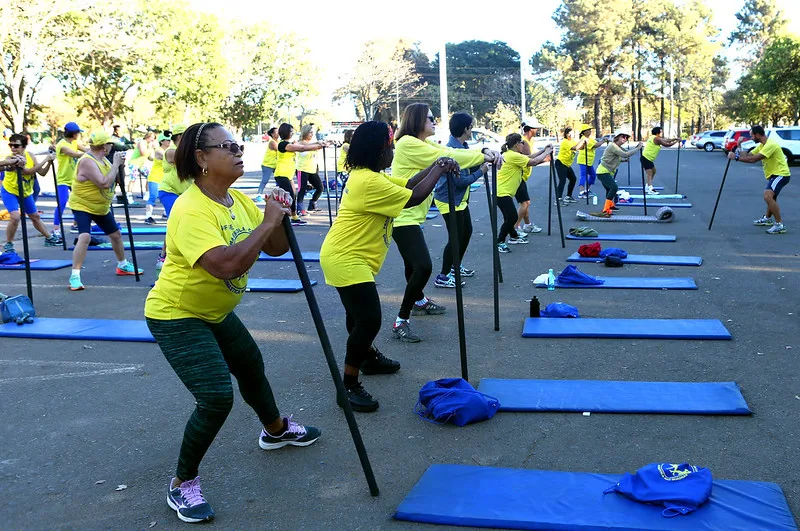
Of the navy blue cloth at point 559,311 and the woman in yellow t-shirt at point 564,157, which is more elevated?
the woman in yellow t-shirt at point 564,157

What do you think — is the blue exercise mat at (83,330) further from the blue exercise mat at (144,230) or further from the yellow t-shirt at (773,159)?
the yellow t-shirt at (773,159)

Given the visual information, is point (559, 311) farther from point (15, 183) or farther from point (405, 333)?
point (15, 183)

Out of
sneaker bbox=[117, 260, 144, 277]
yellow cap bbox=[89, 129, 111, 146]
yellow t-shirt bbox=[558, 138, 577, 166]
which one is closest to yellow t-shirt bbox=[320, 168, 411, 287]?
yellow cap bbox=[89, 129, 111, 146]

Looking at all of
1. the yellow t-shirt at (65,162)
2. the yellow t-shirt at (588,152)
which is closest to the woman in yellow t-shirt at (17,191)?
the yellow t-shirt at (65,162)

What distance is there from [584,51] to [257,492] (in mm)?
71436

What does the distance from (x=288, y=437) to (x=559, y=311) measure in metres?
3.65

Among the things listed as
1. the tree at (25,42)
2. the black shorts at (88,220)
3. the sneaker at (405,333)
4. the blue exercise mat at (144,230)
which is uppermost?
the tree at (25,42)

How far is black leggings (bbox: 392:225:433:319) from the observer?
6.39 meters

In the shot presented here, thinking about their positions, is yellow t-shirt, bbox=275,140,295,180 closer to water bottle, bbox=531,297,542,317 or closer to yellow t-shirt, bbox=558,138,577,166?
yellow t-shirt, bbox=558,138,577,166

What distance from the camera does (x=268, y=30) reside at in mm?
45344

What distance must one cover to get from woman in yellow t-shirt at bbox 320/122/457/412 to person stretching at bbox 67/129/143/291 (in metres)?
4.95

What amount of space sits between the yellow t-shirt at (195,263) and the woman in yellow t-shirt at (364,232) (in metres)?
1.26

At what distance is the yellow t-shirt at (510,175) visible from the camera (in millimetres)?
10930

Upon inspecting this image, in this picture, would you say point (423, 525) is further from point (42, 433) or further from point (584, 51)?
point (584, 51)
